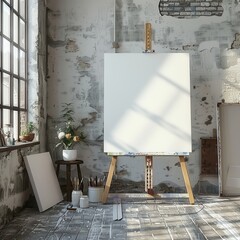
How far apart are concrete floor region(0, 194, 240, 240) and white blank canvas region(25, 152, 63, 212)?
4.8 inches

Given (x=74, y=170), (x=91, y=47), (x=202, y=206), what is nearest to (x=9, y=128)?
(x=74, y=170)

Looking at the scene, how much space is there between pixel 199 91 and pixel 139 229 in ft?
8.41

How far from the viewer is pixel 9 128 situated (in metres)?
4.09

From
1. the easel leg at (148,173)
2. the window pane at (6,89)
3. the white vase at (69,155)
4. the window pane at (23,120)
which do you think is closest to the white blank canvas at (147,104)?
the easel leg at (148,173)

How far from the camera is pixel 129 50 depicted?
554cm

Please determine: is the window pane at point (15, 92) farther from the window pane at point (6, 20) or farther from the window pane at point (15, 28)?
the window pane at point (6, 20)

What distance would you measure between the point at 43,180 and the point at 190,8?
3.15 metres

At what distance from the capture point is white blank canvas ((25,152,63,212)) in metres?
4.46

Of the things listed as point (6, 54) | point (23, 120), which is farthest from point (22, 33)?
point (23, 120)

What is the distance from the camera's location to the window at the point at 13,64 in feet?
13.6

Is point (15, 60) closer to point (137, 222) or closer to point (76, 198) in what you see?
point (76, 198)

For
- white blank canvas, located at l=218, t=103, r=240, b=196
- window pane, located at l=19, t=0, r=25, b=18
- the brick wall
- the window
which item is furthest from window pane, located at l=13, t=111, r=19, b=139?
white blank canvas, located at l=218, t=103, r=240, b=196

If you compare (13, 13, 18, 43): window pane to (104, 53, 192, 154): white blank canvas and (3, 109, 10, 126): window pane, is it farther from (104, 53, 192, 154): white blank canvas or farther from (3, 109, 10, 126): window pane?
(104, 53, 192, 154): white blank canvas

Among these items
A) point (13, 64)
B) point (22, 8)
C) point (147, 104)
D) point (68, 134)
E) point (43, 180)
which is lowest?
point (43, 180)
